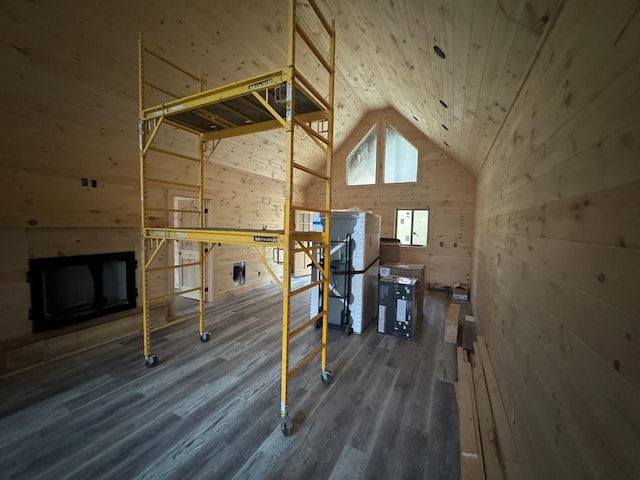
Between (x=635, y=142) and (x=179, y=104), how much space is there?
106 inches

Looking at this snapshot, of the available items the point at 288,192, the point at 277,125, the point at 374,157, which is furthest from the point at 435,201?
the point at 288,192

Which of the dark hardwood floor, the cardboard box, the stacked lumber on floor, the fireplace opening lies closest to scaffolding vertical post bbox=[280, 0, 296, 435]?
the dark hardwood floor

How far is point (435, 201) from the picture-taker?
6.38m

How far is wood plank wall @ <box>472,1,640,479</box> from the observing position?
0.64 metres

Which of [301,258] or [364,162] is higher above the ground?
[364,162]

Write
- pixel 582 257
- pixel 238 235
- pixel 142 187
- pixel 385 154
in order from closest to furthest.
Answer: pixel 582 257 < pixel 238 235 < pixel 142 187 < pixel 385 154

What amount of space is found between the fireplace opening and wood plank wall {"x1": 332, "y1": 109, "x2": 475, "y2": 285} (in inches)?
223

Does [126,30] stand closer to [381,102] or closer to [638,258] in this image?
[638,258]

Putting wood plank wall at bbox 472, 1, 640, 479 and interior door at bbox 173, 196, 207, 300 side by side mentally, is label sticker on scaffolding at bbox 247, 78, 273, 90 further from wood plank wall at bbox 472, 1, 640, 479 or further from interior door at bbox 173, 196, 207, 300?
interior door at bbox 173, 196, 207, 300

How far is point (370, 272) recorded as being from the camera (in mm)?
4031

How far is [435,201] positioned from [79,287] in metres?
6.85

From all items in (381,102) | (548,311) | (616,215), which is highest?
(381,102)

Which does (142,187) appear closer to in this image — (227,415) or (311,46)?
(311,46)

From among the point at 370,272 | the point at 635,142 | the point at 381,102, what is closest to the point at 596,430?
the point at 635,142
